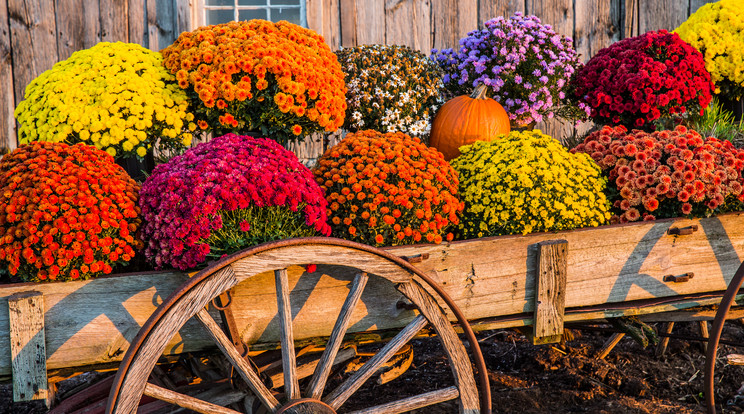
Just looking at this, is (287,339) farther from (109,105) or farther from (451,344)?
(109,105)

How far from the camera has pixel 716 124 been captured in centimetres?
322

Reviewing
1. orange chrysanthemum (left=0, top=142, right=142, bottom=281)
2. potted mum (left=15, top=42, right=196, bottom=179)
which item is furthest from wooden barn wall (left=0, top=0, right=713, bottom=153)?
orange chrysanthemum (left=0, top=142, right=142, bottom=281)

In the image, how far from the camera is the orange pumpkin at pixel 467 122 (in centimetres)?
286

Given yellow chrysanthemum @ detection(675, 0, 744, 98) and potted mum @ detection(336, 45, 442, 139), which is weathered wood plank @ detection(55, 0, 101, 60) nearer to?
potted mum @ detection(336, 45, 442, 139)

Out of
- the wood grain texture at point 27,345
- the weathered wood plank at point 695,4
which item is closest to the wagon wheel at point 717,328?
the wood grain texture at point 27,345

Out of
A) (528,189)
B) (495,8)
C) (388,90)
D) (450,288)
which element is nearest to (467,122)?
(388,90)

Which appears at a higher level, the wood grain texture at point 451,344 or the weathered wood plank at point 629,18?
the weathered wood plank at point 629,18

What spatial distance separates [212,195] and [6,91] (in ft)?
8.99

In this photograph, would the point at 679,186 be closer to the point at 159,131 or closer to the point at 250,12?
the point at 159,131

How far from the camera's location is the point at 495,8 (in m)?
4.02

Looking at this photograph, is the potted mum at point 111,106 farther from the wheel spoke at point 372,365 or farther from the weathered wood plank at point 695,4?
the weathered wood plank at point 695,4

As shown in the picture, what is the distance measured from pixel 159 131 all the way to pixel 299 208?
0.88m

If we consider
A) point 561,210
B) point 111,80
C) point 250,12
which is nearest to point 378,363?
point 561,210

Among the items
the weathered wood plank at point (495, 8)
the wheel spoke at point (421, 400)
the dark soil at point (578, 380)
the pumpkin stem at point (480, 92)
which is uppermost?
Answer: the weathered wood plank at point (495, 8)
